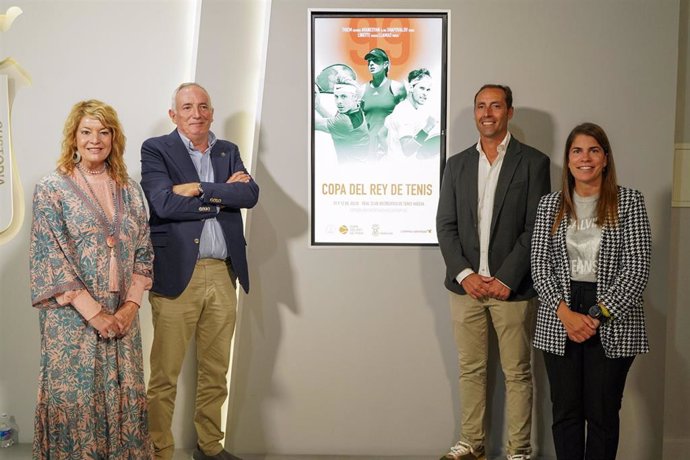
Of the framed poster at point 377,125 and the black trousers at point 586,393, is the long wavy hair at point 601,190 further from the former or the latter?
the framed poster at point 377,125

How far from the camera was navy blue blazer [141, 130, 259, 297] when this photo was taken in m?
2.79

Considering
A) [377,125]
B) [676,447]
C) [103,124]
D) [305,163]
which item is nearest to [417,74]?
[377,125]

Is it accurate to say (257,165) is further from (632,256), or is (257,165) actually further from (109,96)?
(632,256)

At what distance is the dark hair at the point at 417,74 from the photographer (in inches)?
132

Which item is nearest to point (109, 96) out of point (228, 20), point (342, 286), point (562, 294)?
point (228, 20)

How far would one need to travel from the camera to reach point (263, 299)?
11.2 ft

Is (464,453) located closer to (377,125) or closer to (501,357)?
(501,357)

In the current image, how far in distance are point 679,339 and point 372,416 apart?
5.76 ft

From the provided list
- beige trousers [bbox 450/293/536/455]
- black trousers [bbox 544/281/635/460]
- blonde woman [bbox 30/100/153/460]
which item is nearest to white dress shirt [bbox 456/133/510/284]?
beige trousers [bbox 450/293/536/455]

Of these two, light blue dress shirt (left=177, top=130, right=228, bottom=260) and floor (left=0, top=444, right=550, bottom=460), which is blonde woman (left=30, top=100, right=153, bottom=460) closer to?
light blue dress shirt (left=177, top=130, right=228, bottom=260)

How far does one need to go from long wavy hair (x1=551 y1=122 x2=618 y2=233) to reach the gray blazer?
0.30m

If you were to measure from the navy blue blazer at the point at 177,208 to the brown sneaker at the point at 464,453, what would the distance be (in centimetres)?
146

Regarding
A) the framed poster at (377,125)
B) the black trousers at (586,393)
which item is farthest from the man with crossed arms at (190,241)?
the black trousers at (586,393)

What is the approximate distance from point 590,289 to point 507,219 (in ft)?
1.81
